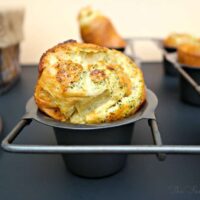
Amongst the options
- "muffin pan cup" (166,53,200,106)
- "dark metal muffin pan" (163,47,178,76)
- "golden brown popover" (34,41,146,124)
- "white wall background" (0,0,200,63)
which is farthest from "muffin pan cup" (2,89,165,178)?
"white wall background" (0,0,200,63)

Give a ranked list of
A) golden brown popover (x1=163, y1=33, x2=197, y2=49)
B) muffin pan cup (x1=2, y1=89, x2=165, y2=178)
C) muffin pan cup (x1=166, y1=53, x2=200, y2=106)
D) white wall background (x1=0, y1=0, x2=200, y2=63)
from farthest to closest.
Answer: white wall background (x1=0, y1=0, x2=200, y2=63) → golden brown popover (x1=163, y1=33, x2=197, y2=49) → muffin pan cup (x1=166, y1=53, x2=200, y2=106) → muffin pan cup (x1=2, y1=89, x2=165, y2=178)

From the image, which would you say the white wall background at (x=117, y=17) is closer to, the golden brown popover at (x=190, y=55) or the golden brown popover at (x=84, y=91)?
the golden brown popover at (x=190, y=55)

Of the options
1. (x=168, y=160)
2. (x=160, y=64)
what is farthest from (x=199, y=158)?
(x=160, y=64)

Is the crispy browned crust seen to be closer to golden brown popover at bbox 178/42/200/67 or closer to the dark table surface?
golden brown popover at bbox 178/42/200/67

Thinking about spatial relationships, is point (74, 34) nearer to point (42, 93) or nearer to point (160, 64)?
point (160, 64)

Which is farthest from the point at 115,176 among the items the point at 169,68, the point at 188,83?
the point at 169,68

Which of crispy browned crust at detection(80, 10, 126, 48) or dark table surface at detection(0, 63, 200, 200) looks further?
crispy browned crust at detection(80, 10, 126, 48)

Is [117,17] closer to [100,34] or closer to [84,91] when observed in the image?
[100,34]

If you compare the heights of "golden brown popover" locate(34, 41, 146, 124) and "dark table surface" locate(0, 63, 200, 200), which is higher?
"golden brown popover" locate(34, 41, 146, 124)
